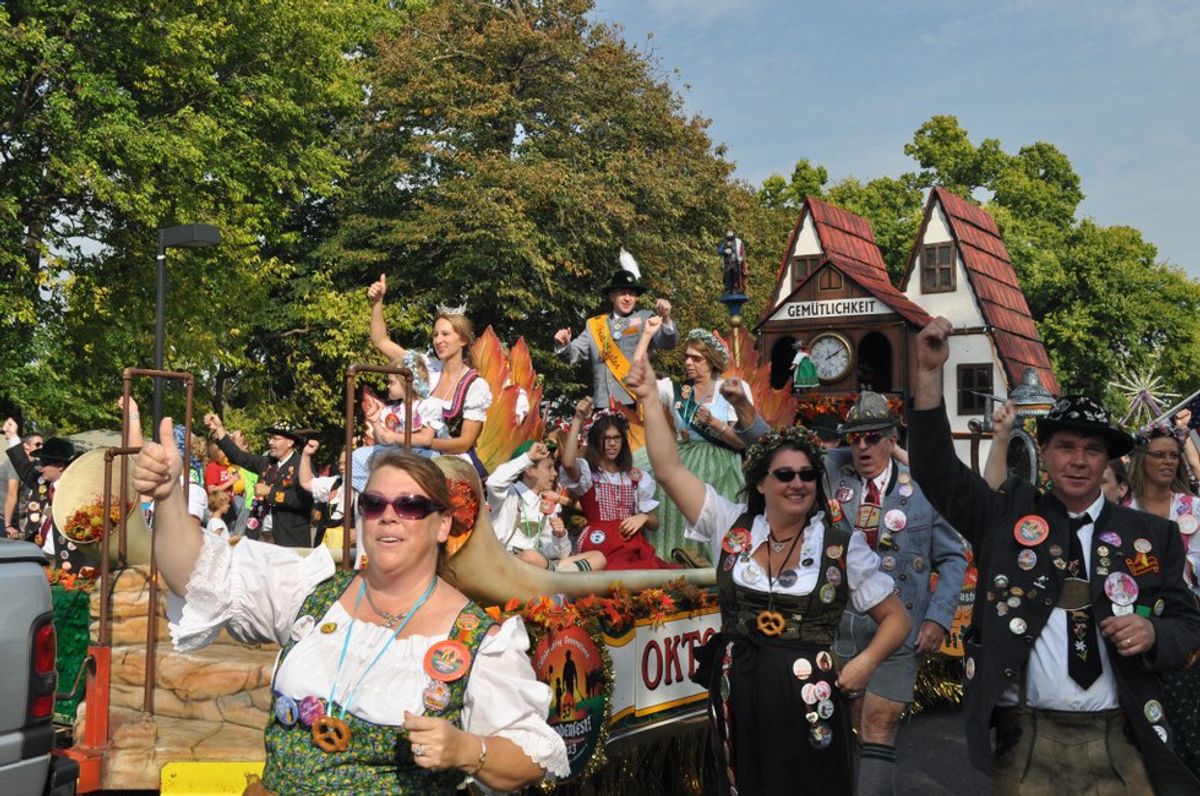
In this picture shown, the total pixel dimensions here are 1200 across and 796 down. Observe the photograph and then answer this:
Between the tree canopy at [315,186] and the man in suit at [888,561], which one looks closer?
the man in suit at [888,561]

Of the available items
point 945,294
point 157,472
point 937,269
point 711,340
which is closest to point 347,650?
point 157,472

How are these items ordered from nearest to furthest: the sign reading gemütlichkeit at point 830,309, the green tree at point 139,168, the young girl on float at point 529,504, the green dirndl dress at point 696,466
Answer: the young girl on float at point 529,504, the green dirndl dress at point 696,466, the green tree at point 139,168, the sign reading gemütlichkeit at point 830,309

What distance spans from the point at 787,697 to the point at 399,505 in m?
1.89

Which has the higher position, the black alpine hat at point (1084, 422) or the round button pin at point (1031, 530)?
the black alpine hat at point (1084, 422)

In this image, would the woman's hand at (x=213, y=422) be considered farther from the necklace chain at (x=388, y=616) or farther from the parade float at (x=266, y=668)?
the necklace chain at (x=388, y=616)

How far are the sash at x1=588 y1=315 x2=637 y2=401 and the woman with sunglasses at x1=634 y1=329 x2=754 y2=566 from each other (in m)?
0.45

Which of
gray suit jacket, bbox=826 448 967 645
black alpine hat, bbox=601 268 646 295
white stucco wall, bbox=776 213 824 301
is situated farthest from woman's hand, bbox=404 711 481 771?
white stucco wall, bbox=776 213 824 301

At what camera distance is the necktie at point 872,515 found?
6.32 meters

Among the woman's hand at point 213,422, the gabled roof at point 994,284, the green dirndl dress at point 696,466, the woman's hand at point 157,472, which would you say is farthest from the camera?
the gabled roof at point 994,284

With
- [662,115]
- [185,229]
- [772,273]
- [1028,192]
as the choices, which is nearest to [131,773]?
[185,229]

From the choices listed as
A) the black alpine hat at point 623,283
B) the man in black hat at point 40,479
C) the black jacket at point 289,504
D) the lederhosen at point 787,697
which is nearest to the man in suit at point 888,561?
the lederhosen at point 787,697

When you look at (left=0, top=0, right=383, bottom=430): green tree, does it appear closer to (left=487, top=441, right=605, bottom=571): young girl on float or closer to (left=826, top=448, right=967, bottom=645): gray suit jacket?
(left=487, top=441, right=605, bottom=571): young girl on float

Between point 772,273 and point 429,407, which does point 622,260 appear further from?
point 772,273

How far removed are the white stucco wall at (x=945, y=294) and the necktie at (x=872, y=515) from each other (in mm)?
39998
